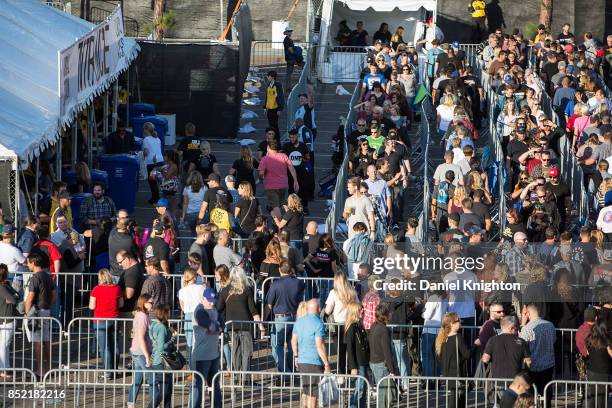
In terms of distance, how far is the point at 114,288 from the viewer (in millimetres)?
18188

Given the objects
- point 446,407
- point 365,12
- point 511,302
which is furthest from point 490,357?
point 365,12

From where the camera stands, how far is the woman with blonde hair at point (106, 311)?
18.2 m

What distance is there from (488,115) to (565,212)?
7232mm

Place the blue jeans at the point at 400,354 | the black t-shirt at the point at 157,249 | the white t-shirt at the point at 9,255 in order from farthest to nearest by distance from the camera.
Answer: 1. the black t-shirt at the point at 157,249
2. the white t-shirt at the point at 9,255
3. the blue jeans at the point at 400,354

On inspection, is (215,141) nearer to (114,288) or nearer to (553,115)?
(553,115)

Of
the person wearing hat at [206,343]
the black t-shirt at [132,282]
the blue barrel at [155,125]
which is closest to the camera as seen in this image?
the person wearing hat at [206,343]

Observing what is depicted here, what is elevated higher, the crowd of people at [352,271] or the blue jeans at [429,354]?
the crowd of people at [352,271]

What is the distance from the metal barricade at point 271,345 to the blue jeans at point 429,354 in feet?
2.99

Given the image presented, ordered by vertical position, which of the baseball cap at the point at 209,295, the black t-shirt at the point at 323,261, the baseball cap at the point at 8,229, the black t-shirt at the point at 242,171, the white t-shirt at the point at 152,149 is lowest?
the baseball cap at the point at 209,295

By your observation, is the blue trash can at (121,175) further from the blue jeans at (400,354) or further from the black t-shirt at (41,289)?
the blue jeans at (400,354)

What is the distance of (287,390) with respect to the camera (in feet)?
59.5

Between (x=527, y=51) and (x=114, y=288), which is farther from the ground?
(x=527, y=51)

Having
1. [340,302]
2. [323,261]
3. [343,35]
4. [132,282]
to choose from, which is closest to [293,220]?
[323,261]

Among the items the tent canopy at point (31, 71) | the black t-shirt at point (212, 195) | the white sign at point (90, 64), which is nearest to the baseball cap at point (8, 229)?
the tent canopy at point (31, 71)
